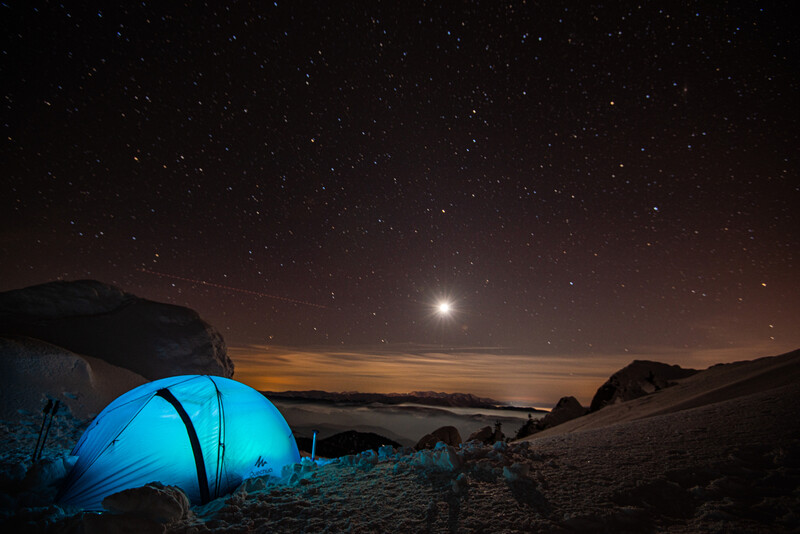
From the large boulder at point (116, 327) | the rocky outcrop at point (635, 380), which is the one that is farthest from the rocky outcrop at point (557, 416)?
the large boulder at point (116, 327)

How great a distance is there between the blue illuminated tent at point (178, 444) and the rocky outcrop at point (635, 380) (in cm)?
1917

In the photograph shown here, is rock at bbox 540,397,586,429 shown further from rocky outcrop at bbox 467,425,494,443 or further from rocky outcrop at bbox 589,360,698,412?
rocky outcrop at bbox 467,425,494,443

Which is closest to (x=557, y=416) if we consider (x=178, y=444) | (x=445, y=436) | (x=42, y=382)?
(x=445, y=436)

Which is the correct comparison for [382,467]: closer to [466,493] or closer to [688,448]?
[466,493]

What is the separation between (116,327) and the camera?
26.5m

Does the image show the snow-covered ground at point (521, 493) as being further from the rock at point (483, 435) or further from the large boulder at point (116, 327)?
the large boulder at point (116, 327)

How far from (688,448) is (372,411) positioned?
283ft

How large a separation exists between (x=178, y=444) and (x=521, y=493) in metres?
5.19

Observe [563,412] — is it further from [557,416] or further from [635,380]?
[635,380]

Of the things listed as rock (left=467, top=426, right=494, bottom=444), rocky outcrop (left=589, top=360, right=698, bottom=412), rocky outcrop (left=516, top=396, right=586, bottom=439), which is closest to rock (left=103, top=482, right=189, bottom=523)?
rock (left=467, top=426, right=494, bottom=444)

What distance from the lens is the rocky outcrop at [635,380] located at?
19078mm

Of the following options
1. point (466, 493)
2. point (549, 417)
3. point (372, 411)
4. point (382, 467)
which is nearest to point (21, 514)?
point (382, 467)

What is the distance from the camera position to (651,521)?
295 centimetres

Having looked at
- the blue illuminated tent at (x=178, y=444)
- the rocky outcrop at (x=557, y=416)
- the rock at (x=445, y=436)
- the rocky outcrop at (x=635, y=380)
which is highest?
the blue illuminated tent at (x=178, y=444)
